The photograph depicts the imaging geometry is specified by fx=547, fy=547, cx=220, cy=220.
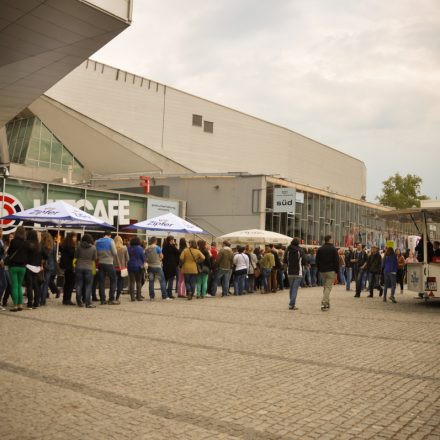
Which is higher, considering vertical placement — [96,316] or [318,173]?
[318,173]

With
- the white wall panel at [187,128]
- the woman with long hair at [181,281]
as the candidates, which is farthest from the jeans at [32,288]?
the white wall panel at [187,128]

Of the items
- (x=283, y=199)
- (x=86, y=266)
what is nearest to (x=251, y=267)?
(x=86, y=266)

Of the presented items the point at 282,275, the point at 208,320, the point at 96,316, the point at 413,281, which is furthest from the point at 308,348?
the point at 282,275

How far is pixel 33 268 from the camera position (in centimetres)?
1155

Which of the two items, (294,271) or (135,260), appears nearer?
(294,271)

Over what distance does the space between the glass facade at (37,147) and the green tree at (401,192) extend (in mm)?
36472

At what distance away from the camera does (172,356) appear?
6.87 metres

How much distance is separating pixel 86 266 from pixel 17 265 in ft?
5.69

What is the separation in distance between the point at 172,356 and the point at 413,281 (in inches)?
386

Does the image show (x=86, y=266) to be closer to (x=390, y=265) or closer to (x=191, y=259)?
(x=191, y=259)

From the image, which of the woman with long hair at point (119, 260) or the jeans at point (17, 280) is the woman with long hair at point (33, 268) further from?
the woman with long hair at point (119, 260)

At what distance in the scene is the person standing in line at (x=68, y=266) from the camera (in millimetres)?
13066

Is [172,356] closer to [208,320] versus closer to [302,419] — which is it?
[302,419]

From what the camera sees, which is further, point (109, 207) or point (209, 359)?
point (109, 207)
